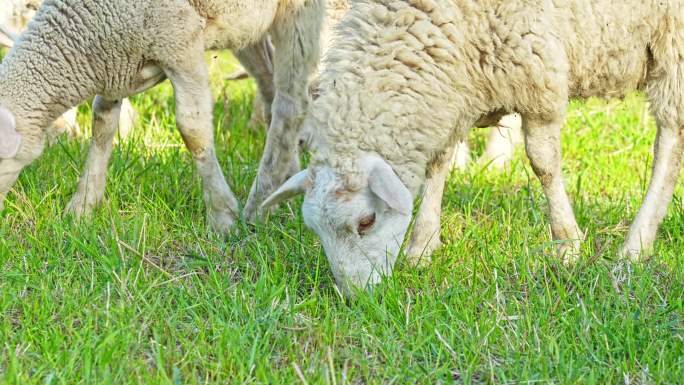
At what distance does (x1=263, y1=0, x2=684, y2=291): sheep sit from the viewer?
3.78m

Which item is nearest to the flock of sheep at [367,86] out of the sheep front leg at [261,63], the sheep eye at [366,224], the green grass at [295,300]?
the sheep eye at [366,224]

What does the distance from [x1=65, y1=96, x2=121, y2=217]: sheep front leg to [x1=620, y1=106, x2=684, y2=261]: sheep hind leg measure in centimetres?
251

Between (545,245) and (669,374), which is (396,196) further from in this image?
(669,374)

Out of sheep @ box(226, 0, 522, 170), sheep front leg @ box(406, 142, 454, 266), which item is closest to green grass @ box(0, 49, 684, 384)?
sheep front leg @ box(406, 142, 454, 266)

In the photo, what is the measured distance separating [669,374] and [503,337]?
0.56 meters

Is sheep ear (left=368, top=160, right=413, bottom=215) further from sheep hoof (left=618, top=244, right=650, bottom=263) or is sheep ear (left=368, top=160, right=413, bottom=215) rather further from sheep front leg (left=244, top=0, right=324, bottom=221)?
sheep front leg (left=244, top=0, right=324, bottom=221)

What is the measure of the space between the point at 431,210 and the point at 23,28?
2868 mm

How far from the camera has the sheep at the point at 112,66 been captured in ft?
14.4

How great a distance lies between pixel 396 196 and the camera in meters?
3.65

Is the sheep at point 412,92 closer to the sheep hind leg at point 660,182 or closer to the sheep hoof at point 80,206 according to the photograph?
the sheep hind leg at point 660,182

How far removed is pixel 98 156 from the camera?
16.1 feet

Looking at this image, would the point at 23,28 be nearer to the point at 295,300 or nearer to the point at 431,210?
the point at 431,210

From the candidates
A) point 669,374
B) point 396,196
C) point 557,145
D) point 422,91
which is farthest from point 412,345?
point 557,145

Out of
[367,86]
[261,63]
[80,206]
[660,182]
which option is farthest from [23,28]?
[660,182]
